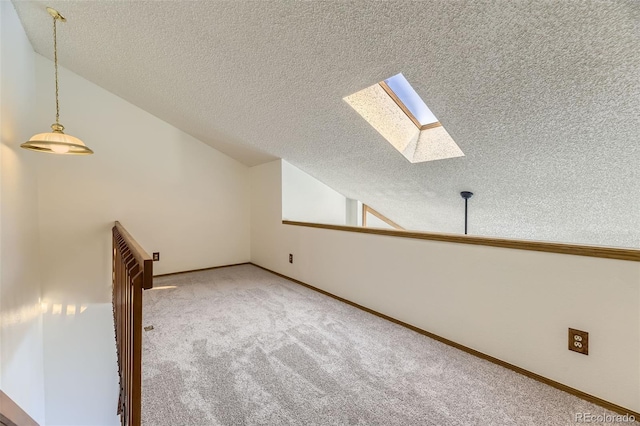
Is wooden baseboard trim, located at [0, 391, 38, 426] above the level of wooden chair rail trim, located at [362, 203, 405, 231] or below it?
below

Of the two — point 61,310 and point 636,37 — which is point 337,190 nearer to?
point 636,37

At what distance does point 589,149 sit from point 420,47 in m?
1.32

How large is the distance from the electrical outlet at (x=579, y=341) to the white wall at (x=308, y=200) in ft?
9.12

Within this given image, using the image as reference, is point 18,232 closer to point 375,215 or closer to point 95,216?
point 95,216

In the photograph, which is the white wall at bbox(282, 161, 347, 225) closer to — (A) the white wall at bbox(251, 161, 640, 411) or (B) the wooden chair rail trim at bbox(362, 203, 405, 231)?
(B) the wooden chair rail trim at bbox(362, 203, 405, 231)

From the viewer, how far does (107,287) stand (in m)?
3.40

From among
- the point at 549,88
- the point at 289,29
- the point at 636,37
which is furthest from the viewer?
the point at 289,29

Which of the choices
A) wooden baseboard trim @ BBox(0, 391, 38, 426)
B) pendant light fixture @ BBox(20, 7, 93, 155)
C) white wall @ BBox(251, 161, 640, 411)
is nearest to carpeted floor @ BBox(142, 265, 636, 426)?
white wall @ BBox(251, 161, 640, 411)

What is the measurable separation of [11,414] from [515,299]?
6.78 ft

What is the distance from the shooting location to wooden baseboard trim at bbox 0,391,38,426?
448 mm

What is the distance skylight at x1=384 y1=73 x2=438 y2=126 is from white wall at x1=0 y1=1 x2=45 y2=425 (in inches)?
117

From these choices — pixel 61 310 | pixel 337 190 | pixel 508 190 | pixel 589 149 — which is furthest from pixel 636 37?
pixel 61 310

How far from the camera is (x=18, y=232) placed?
2.38 m

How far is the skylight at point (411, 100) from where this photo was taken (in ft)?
7.52
